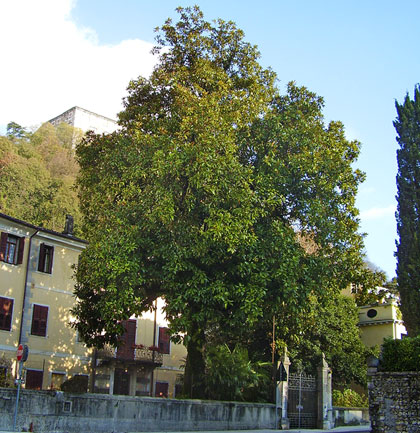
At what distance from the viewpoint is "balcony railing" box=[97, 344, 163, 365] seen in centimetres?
3259

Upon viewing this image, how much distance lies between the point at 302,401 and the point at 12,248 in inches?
620

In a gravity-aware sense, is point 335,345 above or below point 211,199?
below

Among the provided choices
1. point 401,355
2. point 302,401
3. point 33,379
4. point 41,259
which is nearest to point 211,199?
point 401,355

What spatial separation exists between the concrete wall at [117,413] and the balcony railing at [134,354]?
1153 cm

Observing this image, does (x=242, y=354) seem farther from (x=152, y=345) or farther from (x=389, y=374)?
(x=152, y=345)

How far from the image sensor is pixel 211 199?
2102 centimetres

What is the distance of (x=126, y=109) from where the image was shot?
25.6 meters

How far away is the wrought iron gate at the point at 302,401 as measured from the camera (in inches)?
1017

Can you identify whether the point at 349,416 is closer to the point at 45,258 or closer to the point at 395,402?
the point at 395,402

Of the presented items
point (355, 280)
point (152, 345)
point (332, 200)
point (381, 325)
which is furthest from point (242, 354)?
point (381, 325)

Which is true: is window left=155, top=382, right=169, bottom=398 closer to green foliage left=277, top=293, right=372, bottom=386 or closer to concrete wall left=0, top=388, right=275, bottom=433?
green foliage left=277, top=293, right=372, bottom=386

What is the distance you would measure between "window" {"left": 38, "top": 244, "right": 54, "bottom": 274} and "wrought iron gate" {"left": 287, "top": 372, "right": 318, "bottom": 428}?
1365cm

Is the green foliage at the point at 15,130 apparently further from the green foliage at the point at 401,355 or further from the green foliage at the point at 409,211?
the green foliage at the point at 401,355

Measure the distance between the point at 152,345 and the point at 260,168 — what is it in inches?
709
